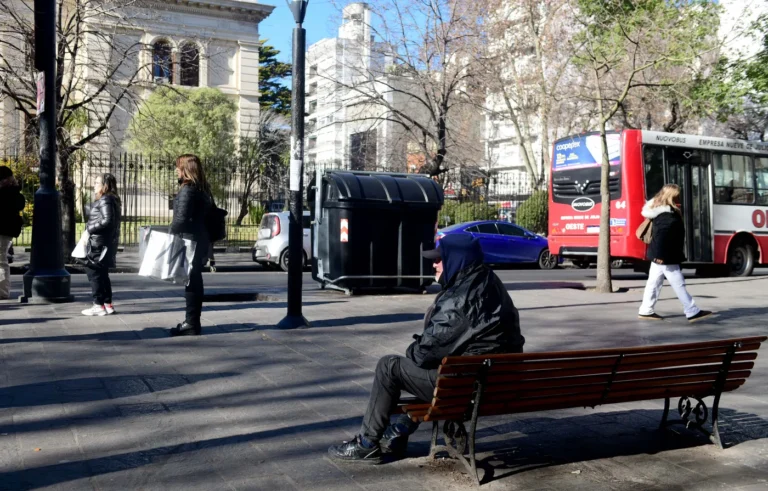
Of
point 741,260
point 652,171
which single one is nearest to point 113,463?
point 652,171

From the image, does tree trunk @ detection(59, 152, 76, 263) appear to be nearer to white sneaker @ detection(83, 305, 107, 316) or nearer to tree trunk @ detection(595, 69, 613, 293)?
white sneaker @ detection(83, 305, 107, 316)

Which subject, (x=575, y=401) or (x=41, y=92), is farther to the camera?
(x=41, y=92)

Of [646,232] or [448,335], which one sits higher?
[646,232]

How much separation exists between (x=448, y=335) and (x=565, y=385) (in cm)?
80

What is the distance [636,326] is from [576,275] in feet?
35.2

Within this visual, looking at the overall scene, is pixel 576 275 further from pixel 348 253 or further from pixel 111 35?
pixel 111 35

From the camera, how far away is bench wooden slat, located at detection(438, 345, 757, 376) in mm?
4270

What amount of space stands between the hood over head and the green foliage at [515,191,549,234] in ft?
80.8

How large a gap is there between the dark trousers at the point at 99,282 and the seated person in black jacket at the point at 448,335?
565 centimetres

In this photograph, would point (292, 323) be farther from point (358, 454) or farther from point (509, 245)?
point (509, 245)

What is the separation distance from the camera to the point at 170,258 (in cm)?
842

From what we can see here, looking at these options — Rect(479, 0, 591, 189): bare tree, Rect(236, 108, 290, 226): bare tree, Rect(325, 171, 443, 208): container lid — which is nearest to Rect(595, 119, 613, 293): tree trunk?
Rect(325, 171, 443, 208): container lid

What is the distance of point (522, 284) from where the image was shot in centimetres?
1605

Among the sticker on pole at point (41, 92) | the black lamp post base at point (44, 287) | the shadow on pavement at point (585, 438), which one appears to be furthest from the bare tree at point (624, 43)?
the black lamp post base at point (44, 287)
